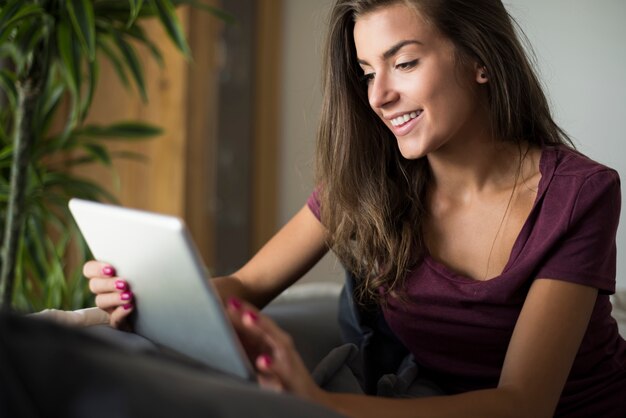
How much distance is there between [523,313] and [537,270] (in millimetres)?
103

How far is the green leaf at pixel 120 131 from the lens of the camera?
7.15 feet

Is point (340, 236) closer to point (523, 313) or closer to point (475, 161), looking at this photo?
point (475, 161)

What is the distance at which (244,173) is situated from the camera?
381 cm

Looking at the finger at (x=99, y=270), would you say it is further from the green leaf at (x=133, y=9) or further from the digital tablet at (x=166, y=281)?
the green leaf at (x=133, y=9)

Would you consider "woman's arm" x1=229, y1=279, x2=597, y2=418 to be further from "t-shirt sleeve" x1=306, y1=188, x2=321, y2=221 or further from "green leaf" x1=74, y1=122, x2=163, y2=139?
"green leaf" x1=74, y1=122, x2=163, y2=139

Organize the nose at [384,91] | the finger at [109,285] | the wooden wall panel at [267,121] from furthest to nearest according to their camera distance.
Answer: the wooden wall panel at [267,121] < the nose at [384,91] < the finger at [109,285]

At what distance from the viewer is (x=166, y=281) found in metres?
0.98

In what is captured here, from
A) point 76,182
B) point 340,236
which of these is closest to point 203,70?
point 76,182

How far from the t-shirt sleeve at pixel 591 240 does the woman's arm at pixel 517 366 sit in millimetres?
19

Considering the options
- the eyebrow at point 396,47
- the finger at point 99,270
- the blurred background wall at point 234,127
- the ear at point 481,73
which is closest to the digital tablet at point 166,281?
the finger at point 99,270

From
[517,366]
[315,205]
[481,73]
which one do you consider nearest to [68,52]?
[315,205]

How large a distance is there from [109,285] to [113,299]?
0.02 meters

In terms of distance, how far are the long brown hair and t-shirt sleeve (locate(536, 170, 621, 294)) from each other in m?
Answer: 0.19

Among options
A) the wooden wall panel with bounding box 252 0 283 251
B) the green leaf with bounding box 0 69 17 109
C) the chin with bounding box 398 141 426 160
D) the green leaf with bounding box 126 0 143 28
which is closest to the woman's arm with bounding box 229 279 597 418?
the chin with bounding box 398 141 426 160
